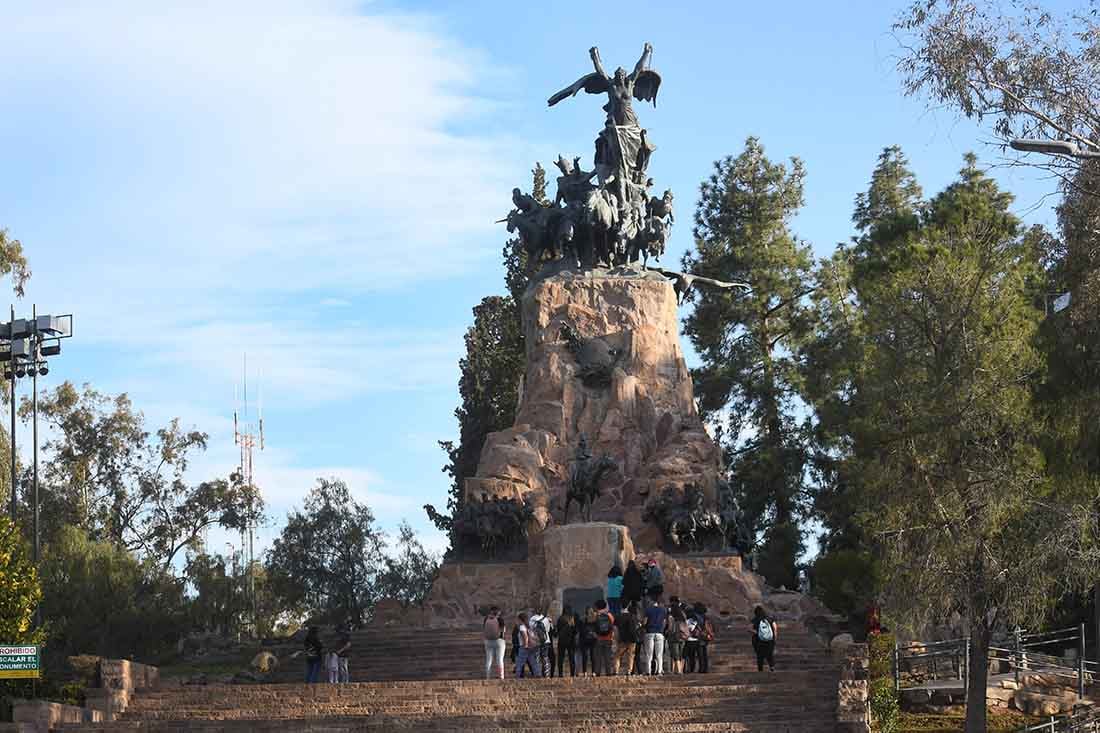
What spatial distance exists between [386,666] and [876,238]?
76.4 ft

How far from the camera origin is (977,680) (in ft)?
103

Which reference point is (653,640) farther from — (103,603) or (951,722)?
(103,603)

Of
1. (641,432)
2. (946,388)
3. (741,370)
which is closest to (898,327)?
(946,388)

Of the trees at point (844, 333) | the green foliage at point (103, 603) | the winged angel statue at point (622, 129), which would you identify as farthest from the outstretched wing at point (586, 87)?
the green foliage at point (103, 603)

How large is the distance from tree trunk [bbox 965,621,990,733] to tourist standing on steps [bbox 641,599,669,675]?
198 inches

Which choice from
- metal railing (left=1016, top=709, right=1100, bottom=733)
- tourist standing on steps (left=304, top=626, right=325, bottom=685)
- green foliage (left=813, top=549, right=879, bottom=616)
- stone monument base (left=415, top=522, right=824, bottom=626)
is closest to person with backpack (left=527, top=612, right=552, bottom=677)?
tourist standing on steps (left=304, top=626, right=325, bottom=685)

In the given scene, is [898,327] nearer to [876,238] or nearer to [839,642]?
[839,642]

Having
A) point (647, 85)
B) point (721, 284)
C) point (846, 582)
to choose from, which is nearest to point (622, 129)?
point (647, 85)

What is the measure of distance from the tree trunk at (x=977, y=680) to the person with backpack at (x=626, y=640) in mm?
5515

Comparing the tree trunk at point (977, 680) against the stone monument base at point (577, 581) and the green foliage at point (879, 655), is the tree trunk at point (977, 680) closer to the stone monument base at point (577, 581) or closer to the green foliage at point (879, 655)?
the green foliage at point (879, 655)

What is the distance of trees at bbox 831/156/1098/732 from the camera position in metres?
30.9

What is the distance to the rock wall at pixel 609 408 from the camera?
4531 centimetres

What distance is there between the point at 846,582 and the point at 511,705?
20.6m

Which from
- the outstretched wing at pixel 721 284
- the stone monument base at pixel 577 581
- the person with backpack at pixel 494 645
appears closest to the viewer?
the person with backpack at pixel 494 645
